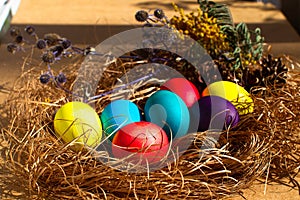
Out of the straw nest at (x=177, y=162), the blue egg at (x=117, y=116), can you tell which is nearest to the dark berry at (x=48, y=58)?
the straw nest at (x=177, y=162)

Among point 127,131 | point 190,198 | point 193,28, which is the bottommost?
point 190,198

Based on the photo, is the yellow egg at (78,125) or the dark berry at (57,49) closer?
the yellow egg at (78,125)

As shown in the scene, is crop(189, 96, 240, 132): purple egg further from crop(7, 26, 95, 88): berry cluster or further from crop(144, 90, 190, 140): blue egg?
crop(7, 26, 95, 88): berry cluster

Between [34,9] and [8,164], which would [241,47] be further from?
[34,9]

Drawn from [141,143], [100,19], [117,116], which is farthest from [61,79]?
[100,19]

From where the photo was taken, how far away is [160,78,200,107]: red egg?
4.84 feet

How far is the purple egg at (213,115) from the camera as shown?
1388 millimetres

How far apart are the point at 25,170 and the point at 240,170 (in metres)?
0.44

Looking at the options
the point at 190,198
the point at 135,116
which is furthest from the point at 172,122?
the point at 190,198

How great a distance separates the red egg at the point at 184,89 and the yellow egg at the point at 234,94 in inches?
1.4

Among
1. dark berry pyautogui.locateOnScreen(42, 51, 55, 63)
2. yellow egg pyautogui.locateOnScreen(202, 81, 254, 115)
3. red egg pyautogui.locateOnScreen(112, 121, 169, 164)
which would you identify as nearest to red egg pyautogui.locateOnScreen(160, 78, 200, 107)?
yellow egg pyautogui.locateOnScreen(202, 81, 254, 115)

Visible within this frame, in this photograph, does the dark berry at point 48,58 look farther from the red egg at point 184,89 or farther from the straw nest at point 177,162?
the red egg at point 184,89

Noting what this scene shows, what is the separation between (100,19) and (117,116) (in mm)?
916

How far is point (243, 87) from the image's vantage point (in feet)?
5.15
